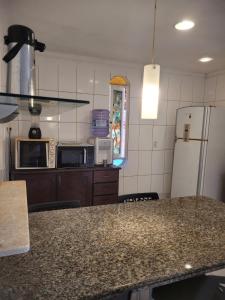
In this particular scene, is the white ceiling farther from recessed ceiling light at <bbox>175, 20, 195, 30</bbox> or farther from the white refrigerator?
the white refrigerator

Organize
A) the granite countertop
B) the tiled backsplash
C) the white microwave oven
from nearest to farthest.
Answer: the granite countertop, the white microwave oven, the tiled backsplash

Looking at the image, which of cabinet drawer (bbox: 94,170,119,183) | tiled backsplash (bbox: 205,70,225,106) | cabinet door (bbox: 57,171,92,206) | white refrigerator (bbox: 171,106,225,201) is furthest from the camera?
tiled backsplash (bbox: 205,70,225,106)

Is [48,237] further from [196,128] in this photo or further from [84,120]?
[196,128]

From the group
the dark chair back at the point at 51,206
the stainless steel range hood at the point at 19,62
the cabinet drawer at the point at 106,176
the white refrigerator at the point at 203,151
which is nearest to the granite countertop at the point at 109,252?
the dark chair back at the point at 51,206

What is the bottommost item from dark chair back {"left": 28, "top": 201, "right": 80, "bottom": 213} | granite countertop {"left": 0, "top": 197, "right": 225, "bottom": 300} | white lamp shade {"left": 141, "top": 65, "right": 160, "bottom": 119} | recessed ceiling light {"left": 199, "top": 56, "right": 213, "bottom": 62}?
dark chair back {"left": 28, "top": 201, "right": 80, "bottom": 213}

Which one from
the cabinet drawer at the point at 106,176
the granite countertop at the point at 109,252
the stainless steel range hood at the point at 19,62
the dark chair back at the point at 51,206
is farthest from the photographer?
the cabinet drawer at the point at 106,176

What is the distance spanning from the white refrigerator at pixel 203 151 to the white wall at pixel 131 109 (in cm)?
46

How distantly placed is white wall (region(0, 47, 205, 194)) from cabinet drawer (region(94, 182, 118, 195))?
1.57 ft

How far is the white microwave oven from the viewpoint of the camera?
2.28 m

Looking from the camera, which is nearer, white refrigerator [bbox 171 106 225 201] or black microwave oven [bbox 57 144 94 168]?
black microwave oven [bbox 57 144 94 168]

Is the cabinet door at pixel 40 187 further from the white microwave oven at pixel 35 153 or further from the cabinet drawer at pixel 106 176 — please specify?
the cabinet drawer at pixel 106 176

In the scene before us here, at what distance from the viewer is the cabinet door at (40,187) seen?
231 centimetres

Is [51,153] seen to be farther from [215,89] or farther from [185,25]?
[215,89]

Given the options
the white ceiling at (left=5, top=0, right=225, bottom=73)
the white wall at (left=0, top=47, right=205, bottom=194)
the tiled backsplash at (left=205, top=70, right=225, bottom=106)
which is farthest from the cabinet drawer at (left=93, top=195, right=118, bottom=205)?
the tiled backsplash at (left=205, top=70, right=225, bottom=106)
